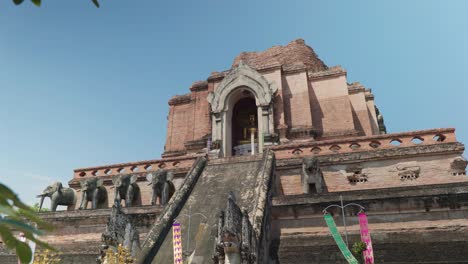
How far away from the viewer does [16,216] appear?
1.43 meters

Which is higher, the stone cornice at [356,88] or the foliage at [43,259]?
the stone cornice at [356,88]

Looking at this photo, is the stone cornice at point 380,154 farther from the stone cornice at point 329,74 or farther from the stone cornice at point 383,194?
the stone cornice at point 329,74

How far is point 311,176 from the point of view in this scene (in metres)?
13.8

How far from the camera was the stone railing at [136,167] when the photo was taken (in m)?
17.0

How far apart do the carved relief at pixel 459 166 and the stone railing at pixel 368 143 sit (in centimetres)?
98

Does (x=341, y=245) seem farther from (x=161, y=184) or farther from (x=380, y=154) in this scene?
(x=161, y=184)

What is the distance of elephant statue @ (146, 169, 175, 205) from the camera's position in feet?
51.0

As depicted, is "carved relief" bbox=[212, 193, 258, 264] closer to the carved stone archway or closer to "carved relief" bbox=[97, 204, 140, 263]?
"carved relief" bbox=[97, 204, 140, 263]

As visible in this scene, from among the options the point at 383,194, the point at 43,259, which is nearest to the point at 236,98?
the point at 383,194

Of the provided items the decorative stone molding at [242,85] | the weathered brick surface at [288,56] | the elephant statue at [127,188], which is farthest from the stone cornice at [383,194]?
the weathered brick surface at [288,56]

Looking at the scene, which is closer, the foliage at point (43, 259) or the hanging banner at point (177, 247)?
the foliage at point (43, 259)

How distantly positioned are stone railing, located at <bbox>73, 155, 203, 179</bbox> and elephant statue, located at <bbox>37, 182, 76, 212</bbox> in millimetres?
1271

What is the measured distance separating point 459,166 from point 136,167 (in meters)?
13.1

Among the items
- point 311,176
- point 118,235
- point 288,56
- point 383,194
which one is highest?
point 288,56
